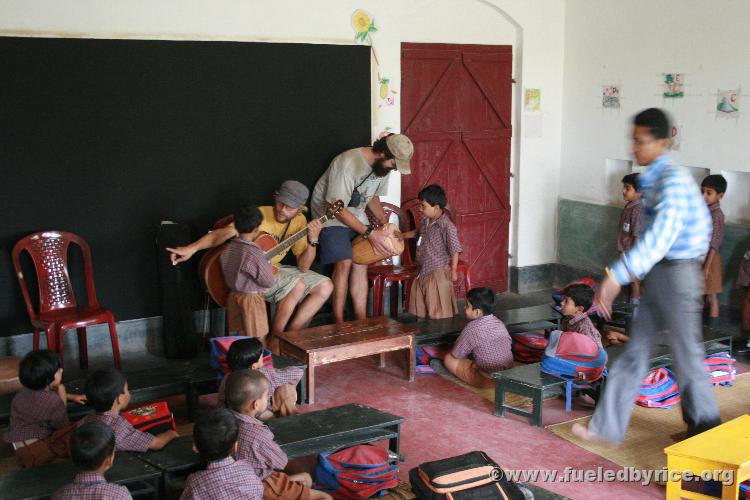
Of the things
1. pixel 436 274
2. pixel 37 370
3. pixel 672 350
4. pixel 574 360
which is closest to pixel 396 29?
pixel 436 274

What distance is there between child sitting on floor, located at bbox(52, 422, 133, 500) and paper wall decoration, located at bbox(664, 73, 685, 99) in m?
5.91

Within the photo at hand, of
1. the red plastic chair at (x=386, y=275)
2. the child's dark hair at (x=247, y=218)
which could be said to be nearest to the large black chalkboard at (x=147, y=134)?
the red plastic chair at (x=386, y=275)

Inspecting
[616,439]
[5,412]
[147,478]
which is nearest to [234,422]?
[147,478]

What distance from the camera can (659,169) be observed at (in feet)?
13.9

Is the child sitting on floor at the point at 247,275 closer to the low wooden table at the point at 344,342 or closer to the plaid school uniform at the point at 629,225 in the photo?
the low wooden table at the point at 344,342

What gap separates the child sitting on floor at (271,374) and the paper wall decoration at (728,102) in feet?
14.2

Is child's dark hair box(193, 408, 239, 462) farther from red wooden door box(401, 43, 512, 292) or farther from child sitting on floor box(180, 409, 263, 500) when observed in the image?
red wooden door box(401, 43, 512, 292)

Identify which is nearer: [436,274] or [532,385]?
[532,385]

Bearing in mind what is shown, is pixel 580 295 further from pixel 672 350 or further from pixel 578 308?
pixel 672 350

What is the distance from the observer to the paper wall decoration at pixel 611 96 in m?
8.04

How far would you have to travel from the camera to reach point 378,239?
6.92 metres

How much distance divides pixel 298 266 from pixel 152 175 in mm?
1373

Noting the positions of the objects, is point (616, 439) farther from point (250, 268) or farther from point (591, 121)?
point (591, 121)

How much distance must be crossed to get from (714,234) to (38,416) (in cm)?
534
